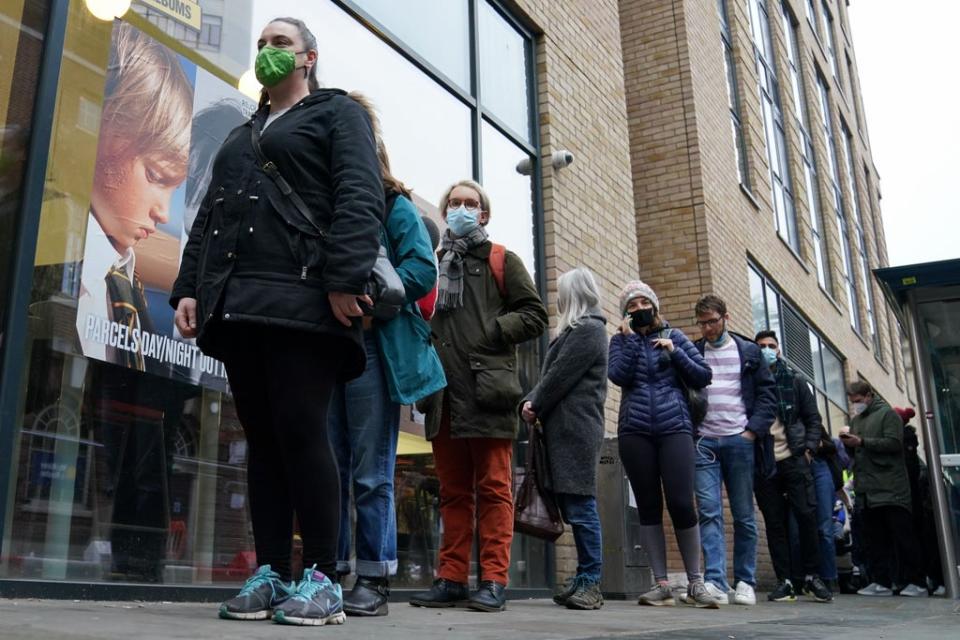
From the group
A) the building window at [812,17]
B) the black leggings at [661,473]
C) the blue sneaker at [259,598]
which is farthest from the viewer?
the building window at [812,17]

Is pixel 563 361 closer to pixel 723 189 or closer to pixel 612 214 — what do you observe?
pixel 612 214

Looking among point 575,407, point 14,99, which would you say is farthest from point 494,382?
point 14,99

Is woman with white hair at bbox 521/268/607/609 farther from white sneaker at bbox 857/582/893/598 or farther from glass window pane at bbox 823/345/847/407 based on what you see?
glass window pane at bbox 823/345/847/407

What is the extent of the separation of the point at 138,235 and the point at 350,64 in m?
2.12

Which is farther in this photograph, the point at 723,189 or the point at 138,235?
the point at 723,189

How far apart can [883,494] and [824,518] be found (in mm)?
842

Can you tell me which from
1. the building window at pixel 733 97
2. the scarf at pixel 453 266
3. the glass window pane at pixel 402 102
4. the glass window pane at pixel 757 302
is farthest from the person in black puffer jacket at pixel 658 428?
the building window at pixel 733 97

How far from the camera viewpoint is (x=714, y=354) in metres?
5.86

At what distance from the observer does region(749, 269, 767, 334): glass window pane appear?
11703mm

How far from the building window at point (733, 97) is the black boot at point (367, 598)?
10194 mm

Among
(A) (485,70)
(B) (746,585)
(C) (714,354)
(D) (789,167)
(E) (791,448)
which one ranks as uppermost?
(D) (789,167)

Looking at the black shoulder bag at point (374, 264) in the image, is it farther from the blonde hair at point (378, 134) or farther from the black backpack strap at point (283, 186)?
the blonde hair at point (378, 134)

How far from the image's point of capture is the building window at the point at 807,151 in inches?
655

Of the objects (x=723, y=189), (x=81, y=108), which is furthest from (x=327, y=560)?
(x=723, y=189)
